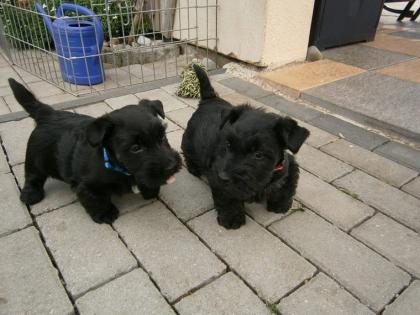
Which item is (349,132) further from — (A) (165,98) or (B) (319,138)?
(A) (165,98)

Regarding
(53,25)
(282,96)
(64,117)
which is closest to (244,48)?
(282,96)

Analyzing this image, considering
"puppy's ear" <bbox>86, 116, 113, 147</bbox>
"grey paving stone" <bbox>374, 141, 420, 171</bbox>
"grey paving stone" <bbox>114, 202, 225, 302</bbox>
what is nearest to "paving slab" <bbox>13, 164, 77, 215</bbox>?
"grey paving stone" <bbox>114, 202, 225, 302</bbox>

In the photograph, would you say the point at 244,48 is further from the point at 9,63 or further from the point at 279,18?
the point at 9,63

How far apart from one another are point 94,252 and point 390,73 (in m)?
4.14

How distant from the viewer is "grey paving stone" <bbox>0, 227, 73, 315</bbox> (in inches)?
69.6

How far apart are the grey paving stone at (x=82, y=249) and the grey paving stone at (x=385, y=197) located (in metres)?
1.72

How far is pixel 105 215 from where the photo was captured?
230 centimetres

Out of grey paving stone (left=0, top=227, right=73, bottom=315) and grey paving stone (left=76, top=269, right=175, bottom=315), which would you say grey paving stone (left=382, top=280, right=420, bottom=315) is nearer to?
grey paving stone (left=76, top=269, right=175, bottom=315)

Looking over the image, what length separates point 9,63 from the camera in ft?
17.6

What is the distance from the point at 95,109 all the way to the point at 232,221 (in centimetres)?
236

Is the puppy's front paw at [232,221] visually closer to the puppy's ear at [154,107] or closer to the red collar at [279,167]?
the red collar at [279,167]

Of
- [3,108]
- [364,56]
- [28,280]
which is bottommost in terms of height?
[28,280]

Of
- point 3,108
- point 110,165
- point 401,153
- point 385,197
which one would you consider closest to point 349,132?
point 401,153

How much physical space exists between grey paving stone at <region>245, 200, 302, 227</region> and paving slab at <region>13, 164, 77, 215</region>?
1280 mm
